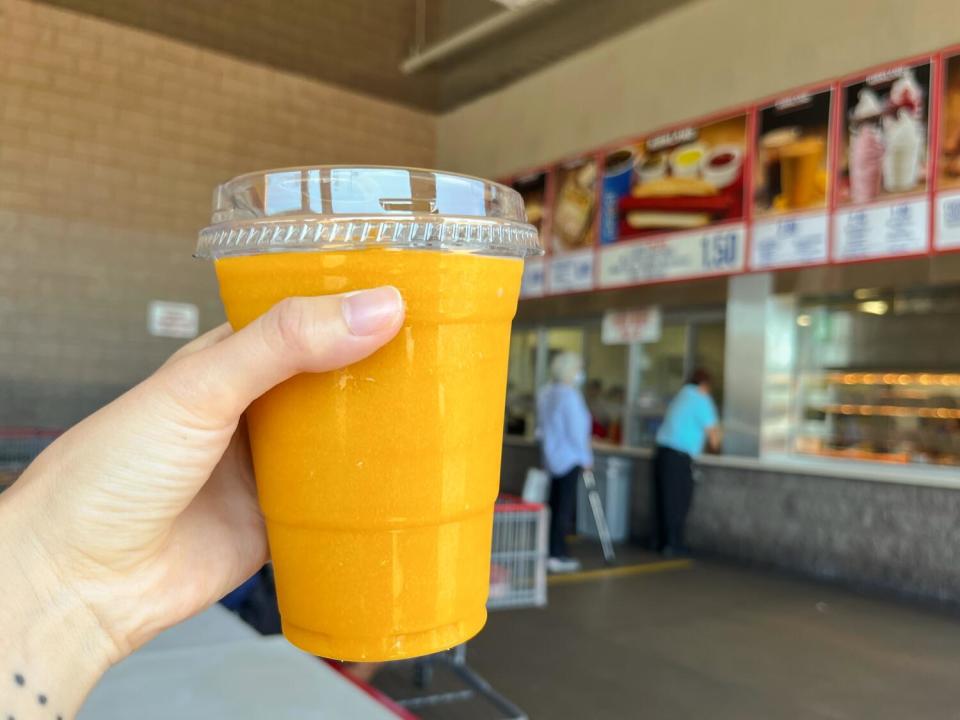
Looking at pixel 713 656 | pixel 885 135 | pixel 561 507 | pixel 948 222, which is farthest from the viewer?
pixel 561 507

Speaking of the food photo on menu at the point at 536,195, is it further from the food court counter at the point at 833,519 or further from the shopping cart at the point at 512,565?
the shopping cart at the point at 512,565

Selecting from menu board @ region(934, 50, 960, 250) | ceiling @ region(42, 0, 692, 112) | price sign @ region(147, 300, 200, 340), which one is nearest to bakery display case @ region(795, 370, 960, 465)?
menu board @ region(934, 50, 960, 250)

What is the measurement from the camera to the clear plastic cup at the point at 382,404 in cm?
68

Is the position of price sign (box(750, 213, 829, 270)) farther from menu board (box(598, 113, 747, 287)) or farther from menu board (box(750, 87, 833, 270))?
menu board (box(598, 113, 747, 287))

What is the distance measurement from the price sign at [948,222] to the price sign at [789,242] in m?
0.83

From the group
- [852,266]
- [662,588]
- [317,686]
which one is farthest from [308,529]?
[852,266]

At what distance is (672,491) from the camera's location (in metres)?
7.21

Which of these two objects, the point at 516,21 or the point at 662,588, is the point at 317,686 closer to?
the point at 662,588

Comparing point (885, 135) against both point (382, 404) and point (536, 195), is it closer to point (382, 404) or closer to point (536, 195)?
point (536, 195)

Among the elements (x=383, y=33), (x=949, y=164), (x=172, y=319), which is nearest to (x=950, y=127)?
(x=949, y=164)

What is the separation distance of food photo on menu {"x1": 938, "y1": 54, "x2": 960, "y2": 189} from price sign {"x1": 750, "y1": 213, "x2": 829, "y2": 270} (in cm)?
90

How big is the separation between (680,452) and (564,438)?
1095mm

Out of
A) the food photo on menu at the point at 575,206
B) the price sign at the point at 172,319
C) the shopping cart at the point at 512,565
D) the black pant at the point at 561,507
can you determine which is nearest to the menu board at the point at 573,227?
the food photo on menu at the point at 575,206

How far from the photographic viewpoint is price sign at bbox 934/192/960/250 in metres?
5.54
